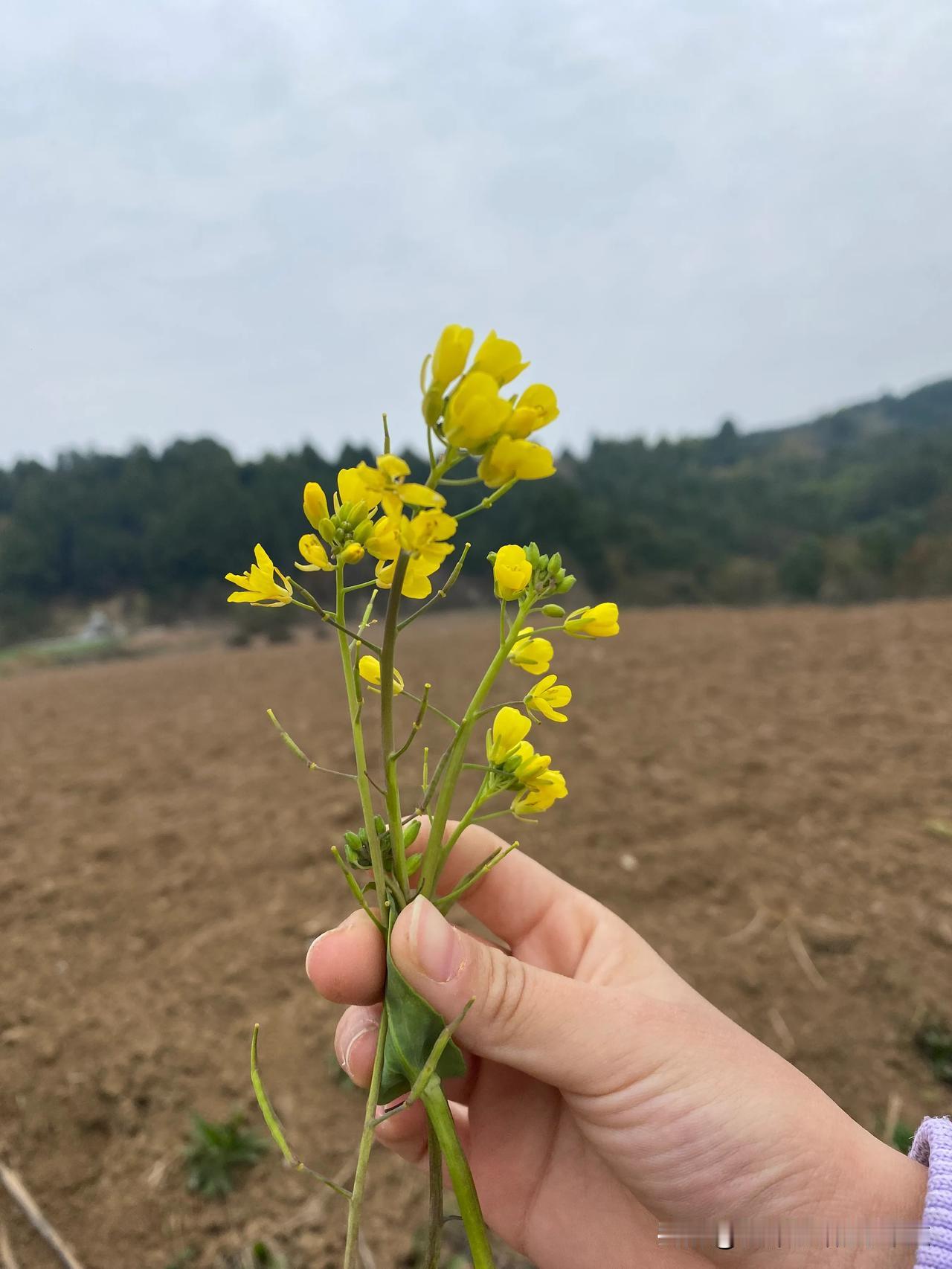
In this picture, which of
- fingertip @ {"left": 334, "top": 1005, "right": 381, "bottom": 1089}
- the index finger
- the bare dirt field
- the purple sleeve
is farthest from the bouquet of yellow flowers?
the bare dirt field

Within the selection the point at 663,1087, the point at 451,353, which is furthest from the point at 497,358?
the point at 663,1087

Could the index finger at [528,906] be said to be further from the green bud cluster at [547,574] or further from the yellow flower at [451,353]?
the yellow flower at [451,353]

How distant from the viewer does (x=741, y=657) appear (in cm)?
733

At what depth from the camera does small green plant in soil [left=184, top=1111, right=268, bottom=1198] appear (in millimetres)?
1875

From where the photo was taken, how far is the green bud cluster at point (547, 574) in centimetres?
81

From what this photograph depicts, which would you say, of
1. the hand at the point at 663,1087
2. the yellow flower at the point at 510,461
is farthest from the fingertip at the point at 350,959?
the yellow flower at the point at 510,461

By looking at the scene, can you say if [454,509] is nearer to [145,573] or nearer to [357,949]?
[357,949]

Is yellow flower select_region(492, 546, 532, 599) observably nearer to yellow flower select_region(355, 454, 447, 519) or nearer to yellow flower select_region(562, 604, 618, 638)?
yellow flower select_region(562, 604, 618, 638)

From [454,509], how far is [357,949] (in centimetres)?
56

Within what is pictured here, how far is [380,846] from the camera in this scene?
33.8 inches

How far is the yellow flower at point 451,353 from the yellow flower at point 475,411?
0.5 inches

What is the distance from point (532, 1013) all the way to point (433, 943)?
0.17m

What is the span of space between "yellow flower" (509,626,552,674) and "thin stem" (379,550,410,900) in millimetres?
146

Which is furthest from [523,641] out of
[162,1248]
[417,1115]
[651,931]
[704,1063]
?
[651,931]
